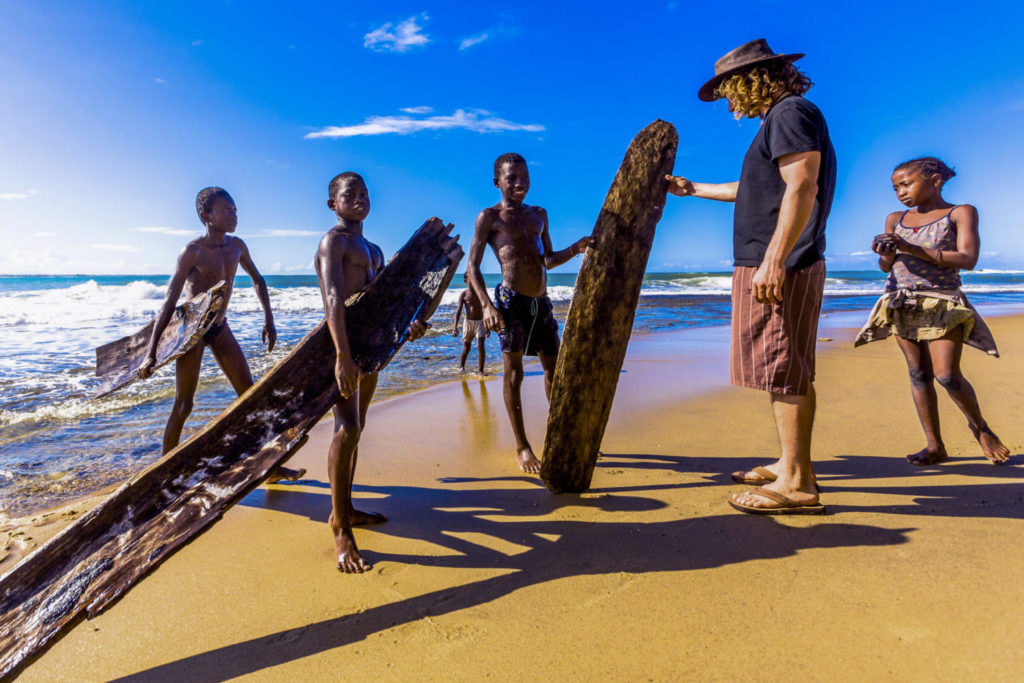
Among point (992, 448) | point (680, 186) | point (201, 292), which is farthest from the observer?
point (201, 292)

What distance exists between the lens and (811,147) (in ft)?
8.07

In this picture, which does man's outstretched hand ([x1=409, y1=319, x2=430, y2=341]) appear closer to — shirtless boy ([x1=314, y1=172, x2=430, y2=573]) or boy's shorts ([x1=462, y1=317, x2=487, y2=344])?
shirtless boy ([x1=314, y1=172, x2=430, y2=573])

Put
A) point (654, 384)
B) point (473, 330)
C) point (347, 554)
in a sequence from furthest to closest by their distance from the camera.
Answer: point (473, 330), point (654, 384), point (347, 554)

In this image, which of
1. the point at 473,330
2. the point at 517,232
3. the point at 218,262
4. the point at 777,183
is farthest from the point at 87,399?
the point at 777,183

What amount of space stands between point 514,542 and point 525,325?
5.30 ft

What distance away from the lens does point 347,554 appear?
2424 mm

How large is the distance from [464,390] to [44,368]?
6737 mm

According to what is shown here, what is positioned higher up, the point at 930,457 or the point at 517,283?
the point at 517,283

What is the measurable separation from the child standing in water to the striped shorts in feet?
3.92

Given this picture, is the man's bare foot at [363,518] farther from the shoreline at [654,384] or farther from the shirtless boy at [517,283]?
the shoreline at [654,384]

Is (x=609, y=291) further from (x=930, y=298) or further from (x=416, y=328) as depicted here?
(x=930, y=298)

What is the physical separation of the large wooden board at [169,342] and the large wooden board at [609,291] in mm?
2185

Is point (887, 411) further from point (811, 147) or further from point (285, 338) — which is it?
point (285, 338)

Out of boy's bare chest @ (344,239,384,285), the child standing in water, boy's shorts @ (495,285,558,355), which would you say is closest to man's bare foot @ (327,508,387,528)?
boy's bare chest @ (344,239,384,285)
